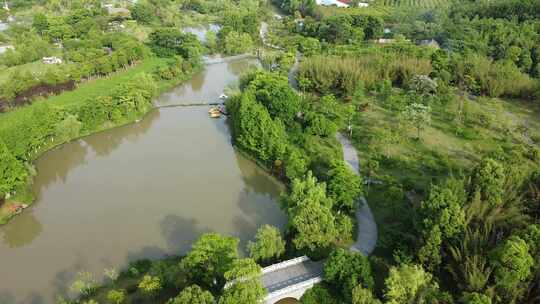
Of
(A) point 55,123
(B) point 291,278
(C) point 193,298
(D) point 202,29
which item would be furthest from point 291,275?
(D) point 202,29

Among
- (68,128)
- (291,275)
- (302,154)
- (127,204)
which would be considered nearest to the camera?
(291,275)

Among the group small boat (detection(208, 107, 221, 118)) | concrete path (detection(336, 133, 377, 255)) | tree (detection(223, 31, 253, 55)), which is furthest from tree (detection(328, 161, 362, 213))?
tree (detection(223, 31, 253, 55))

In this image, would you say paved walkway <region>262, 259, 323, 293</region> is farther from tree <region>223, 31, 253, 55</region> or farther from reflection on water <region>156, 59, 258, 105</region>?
tree <region>223, 31, 253, 55</region>

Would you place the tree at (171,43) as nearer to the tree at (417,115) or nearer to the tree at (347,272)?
the tree at (417,115)

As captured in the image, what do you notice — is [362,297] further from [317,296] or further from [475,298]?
[475,298]

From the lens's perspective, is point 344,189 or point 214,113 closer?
point 344,189
